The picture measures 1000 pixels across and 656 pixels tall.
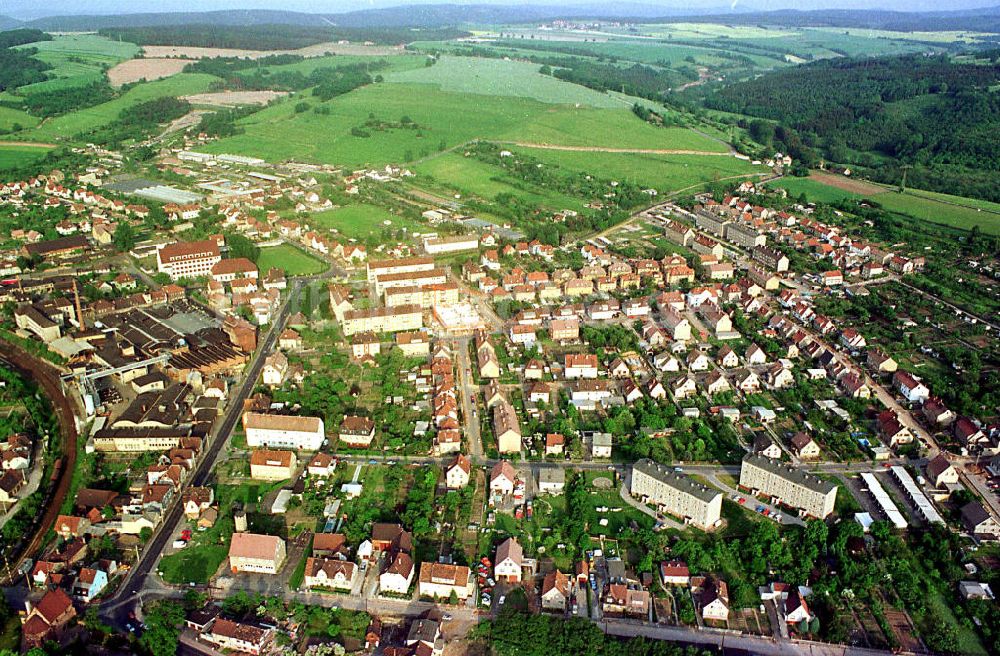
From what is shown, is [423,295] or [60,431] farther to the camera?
[423,295]

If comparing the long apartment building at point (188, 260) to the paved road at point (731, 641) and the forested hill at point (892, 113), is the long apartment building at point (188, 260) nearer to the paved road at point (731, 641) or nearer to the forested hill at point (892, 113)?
the paved road at point (731, 641)

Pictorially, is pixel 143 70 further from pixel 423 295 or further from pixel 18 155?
pixel 423 295

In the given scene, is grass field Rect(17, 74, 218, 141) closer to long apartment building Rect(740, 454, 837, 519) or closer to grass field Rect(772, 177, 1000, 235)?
grass field Rect(772, 177, 1000, 235)

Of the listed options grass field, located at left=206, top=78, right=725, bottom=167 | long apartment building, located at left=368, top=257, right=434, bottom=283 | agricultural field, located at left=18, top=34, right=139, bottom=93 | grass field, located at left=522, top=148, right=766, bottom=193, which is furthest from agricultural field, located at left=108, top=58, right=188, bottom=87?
long apartment building, located at left=368, top=257, right=434, bottom=283

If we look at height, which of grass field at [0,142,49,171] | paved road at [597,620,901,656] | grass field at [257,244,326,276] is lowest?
grass field at [257,244,326,276]

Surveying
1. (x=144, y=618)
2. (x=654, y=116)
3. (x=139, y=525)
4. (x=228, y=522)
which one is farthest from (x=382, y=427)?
(x=654, y=116)

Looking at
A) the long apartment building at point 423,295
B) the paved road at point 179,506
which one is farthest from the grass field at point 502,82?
the paved road at point 179,506

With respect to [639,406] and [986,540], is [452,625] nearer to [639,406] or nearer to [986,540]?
[639,406]

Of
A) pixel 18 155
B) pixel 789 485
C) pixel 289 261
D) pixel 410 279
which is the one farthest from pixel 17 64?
pixel 789 485
